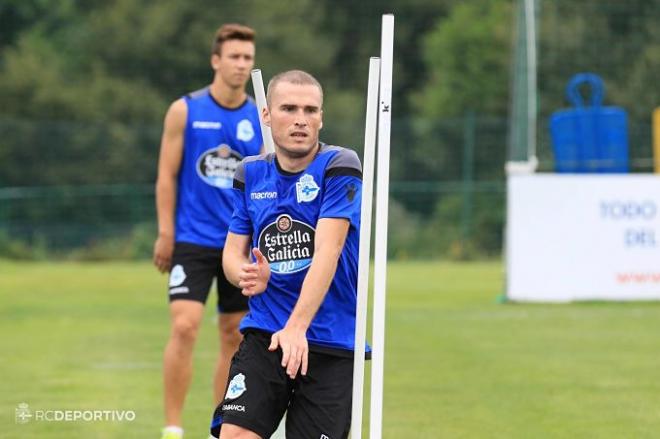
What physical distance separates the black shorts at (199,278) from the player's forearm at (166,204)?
11 cm

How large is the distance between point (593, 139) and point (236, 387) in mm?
12386

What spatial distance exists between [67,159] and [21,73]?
11.9m

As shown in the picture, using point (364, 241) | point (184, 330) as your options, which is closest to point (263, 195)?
point (364, 241)

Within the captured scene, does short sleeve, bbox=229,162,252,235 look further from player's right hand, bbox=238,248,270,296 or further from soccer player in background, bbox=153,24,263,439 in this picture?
soccer player in background, bbox=153,24,263,439

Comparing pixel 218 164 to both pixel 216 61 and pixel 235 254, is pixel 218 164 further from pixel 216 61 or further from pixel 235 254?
pixel 235 254

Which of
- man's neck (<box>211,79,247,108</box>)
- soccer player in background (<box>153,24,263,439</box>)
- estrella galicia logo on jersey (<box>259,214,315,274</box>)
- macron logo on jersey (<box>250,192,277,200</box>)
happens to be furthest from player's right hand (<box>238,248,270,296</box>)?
man's neck (<box>211,79,247,108</box>)

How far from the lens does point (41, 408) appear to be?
8.97m

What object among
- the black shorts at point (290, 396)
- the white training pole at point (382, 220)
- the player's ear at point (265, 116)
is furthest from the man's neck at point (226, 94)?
the white training pole at point (382, 220)

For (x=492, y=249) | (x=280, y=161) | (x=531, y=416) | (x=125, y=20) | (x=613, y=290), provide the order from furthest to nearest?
(x=125, y=20)
(x=492, y=249)
(x=613, y=290)
(x=531, y=416)
(x=280, y=161)

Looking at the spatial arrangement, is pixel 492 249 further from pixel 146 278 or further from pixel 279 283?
pixel 279 283

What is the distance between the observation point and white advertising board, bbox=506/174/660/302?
15883 mm

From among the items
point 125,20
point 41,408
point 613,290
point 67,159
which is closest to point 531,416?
point 41,408

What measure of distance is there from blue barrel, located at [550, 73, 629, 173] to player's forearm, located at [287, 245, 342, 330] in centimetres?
1216

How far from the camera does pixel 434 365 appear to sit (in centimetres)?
1108
